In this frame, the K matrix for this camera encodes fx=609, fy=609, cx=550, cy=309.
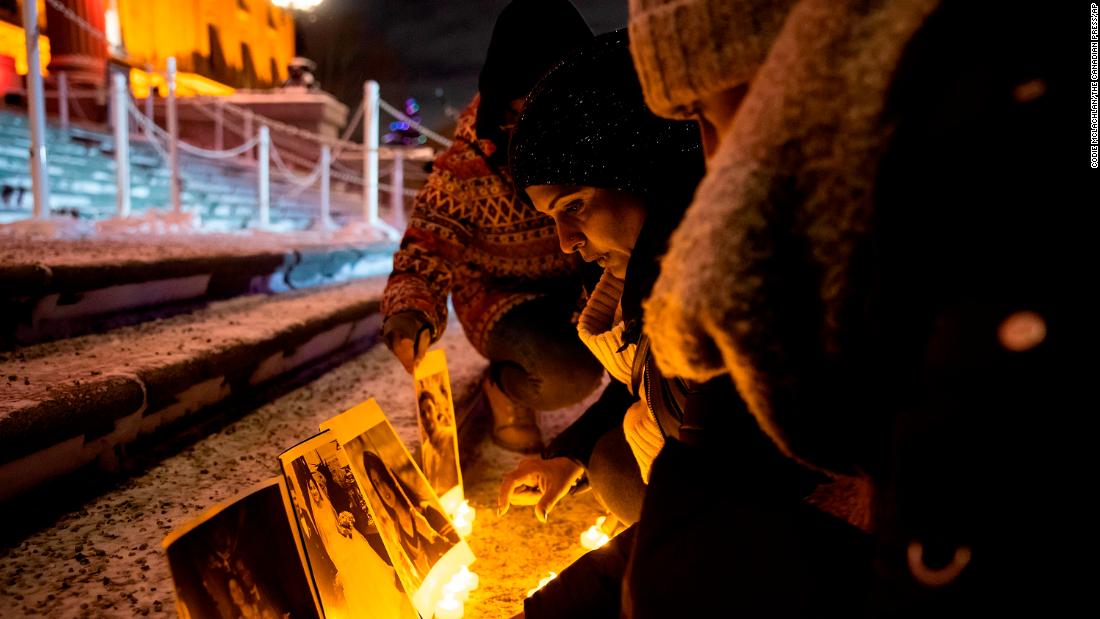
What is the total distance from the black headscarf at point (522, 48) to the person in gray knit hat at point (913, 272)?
3.58ft

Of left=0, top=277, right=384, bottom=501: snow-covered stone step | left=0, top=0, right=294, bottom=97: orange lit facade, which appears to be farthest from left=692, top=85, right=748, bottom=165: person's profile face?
left=0, top=0, right=294, bottom=97: orange lit facade

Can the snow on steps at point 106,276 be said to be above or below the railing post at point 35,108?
below

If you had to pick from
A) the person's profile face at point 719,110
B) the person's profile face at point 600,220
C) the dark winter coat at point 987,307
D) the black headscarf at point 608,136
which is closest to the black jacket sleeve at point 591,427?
the person's profile face at point 600,220

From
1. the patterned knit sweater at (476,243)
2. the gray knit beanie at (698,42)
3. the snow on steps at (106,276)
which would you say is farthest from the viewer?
the patterned knit sweater at (476,243)

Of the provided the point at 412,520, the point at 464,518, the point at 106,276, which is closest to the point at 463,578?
the point at 412,520

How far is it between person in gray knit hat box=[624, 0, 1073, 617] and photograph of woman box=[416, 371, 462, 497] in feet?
3.20

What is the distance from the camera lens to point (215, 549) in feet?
2.31

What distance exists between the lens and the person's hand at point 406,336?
1.33 m

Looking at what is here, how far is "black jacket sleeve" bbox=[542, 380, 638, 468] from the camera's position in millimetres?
1103

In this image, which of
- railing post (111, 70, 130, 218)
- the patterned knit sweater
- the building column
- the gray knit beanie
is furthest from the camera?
the building column

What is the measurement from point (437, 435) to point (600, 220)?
65 centimetres

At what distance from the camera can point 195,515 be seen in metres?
1.03

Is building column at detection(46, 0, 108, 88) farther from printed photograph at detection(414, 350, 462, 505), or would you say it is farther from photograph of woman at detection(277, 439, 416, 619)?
photograph of woman at detection(277, 439, 416, 619)

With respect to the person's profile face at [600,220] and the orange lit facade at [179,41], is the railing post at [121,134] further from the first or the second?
the orange lit facade at [179,41]
